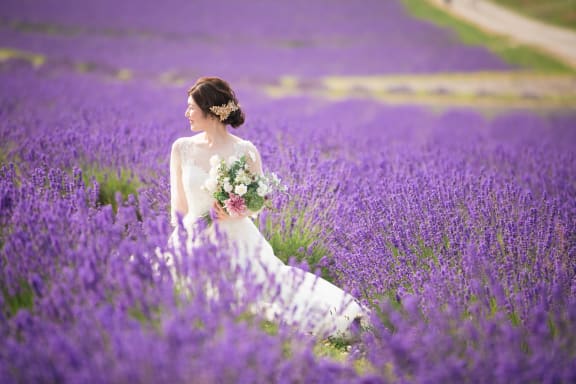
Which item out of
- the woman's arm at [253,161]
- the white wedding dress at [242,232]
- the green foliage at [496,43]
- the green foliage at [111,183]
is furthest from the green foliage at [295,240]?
the green foliage at [496,43]

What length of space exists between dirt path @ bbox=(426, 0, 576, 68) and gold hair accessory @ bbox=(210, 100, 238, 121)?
12.4m

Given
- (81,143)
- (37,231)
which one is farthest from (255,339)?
(81,143)

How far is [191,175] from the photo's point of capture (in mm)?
2387

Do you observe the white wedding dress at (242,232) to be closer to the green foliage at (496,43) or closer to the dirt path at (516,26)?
the green foliage at (496,43)

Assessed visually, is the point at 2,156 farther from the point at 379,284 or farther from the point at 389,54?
the point at 389,54

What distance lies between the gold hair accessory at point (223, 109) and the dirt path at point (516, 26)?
12394mm

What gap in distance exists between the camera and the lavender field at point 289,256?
1.28 m

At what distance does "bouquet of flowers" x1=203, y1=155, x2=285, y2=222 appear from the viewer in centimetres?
219

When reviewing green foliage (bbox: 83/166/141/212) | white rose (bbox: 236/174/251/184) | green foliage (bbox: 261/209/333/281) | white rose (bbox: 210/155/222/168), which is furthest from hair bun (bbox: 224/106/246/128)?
green foliage (bbox: 83/166/141/212)

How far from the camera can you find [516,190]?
8.70ft

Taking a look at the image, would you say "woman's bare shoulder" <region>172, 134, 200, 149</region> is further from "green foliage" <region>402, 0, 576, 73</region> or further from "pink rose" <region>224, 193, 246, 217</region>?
"green foliage" <region>402, 0, 576, 73</region>

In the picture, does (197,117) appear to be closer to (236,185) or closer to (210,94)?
(210,94)

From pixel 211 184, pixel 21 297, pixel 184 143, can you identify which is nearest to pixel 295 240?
pixel 211 184

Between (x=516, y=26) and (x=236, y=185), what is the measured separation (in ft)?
57.0
